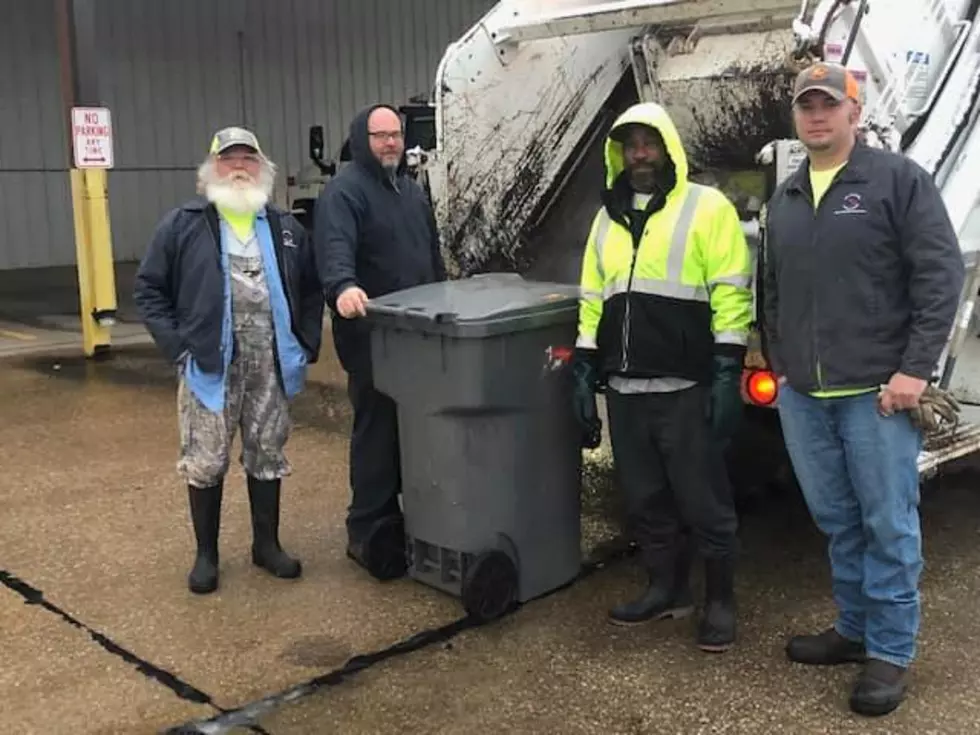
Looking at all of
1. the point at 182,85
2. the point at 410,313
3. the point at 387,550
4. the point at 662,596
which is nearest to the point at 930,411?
the point at 662,596

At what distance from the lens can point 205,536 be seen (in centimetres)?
414

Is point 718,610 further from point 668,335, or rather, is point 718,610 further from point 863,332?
point 863,332

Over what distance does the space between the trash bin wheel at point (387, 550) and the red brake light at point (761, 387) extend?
1305 mm

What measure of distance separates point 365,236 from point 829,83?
1.74 meters

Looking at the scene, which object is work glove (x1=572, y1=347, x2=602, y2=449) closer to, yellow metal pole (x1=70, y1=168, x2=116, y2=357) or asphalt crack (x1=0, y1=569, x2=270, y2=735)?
asphalt crack (x1=0, y1=569, x2=270, y2=735)

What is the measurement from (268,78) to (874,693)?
52.4ft

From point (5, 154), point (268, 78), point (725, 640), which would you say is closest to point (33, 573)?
point (725, 640)

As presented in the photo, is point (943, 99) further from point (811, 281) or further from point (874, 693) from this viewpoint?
point (874, 693)

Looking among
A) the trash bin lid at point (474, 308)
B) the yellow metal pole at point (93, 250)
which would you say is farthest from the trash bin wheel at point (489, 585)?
the yellow metal pole at point (93, 250)

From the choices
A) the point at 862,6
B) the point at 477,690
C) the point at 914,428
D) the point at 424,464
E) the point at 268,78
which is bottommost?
the point at 477,690

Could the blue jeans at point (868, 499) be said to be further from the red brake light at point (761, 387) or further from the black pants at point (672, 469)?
the red brake light at point (761, 387)

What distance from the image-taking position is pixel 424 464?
12.6 ft

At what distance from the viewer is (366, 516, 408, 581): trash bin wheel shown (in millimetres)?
4082

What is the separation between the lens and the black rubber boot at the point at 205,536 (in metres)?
4.07
